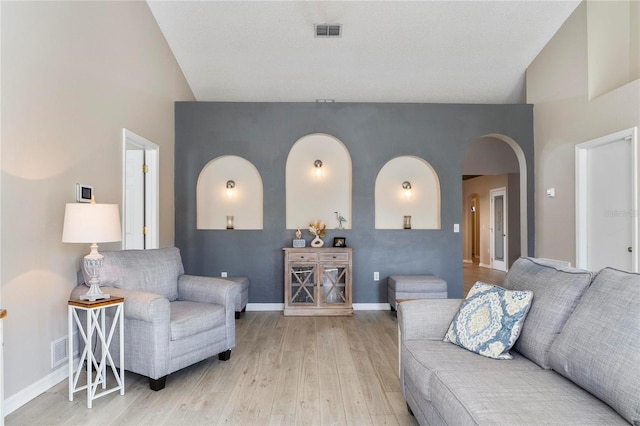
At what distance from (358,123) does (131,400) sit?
3.78 m

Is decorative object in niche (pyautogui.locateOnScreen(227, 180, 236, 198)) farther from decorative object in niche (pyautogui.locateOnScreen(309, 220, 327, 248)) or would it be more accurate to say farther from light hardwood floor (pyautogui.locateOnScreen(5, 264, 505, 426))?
light hardwood floor (pyautogui.locateOnScreen(5, 264, 505, 426))

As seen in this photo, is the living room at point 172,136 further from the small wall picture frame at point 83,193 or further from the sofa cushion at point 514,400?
the sofa cushion at point 514,400

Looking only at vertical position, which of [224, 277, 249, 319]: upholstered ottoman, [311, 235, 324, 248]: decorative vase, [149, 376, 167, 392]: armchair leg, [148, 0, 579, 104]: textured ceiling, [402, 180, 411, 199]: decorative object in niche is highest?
[148, 0, 579, 104]: textured ceiling

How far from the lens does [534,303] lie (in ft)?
5.94

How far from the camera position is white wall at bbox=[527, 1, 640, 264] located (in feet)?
11.3

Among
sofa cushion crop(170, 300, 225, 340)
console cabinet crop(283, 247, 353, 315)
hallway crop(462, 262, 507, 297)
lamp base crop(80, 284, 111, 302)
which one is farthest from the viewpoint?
hallway crop(462, 262, 507, 297)

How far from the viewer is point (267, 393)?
2.38 meters

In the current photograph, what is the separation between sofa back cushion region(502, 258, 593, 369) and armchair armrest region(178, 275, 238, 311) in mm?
2065

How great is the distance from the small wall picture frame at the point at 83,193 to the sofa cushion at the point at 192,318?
1.10 m

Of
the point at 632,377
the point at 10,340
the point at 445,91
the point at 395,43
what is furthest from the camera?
the point at 445,91

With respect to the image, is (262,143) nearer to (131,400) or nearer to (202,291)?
(202,291)

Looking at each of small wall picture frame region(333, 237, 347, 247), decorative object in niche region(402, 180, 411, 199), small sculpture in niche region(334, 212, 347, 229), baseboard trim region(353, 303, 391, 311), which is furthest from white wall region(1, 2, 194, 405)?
decorative object in niche region(402, 180, 411, 199)

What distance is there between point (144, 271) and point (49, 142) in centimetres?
116

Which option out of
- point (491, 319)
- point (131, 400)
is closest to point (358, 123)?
point (491, 319)
